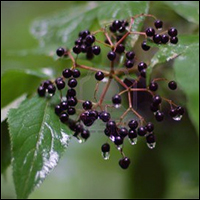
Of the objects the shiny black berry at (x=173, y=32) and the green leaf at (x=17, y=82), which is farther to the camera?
the green leaf at (x=17, y=82)

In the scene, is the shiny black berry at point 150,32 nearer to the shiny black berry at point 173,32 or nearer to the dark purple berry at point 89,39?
the shiny black berry at point 173,32

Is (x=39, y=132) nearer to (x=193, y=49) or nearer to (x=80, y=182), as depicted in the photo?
(x=193, y=49)

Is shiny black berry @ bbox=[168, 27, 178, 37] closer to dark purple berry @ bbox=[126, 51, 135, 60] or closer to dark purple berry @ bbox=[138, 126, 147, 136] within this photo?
dark purple berry @ bbox=[126, 51, 135, 60]

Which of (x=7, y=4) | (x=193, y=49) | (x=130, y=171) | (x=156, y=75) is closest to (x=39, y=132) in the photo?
(x=193, y=49)

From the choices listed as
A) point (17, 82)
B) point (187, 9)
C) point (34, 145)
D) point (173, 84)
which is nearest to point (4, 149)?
point (17, 82)

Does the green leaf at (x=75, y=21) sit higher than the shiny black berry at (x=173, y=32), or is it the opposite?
the shiny black berry at (x=173, y=32)

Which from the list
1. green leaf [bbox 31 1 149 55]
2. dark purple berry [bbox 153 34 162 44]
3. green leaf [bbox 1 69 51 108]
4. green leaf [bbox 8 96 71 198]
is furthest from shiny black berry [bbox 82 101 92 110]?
green leaf [bbox 1 69 51 108]

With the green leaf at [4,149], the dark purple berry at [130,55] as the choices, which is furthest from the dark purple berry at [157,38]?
the green leaf at [4,149]
